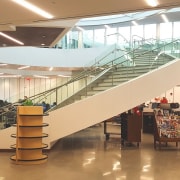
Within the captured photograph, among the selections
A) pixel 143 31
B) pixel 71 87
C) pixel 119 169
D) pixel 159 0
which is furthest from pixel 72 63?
pixel 159 0

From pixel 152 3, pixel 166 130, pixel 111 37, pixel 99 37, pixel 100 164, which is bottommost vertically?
pixel 100 164

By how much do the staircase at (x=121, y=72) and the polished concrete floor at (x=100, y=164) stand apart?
1761 millimetres

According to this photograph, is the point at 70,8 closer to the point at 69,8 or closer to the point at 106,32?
the point at 69,8

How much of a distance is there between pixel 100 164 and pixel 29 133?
208 cm

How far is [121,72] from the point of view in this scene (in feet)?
34.9

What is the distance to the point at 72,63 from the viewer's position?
68.1 feet

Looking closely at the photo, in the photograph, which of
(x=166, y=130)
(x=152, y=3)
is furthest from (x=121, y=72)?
(x=152, y=3)

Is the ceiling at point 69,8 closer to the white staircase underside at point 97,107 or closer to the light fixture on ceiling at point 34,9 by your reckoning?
the light fixture on ceiling at point 34,9

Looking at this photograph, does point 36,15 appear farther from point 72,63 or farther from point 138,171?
point 72,63

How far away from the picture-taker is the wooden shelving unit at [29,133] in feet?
26.7

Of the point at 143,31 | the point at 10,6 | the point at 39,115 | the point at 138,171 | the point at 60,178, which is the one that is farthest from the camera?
the point at 143,31

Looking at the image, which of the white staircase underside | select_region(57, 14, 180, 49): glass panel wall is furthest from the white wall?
the white staircase underside

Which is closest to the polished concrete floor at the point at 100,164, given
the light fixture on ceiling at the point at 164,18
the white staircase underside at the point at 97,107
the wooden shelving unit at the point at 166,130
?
the wooden shelving unit at the point at 166,130

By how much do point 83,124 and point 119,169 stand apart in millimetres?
2437
